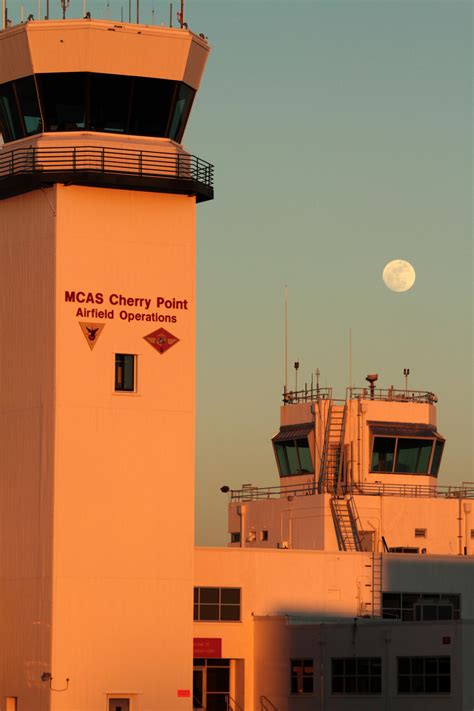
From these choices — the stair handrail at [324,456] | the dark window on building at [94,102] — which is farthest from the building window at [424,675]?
the stair handrail at [324,456]

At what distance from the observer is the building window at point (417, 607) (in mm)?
87438

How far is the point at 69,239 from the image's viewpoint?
238 feet

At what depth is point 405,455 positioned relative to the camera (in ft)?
342

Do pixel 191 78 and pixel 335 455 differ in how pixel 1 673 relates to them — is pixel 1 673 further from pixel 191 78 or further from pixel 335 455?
pixel 335 455

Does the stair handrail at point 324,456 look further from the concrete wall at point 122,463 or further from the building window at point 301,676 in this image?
the concrete wall at point 122,463

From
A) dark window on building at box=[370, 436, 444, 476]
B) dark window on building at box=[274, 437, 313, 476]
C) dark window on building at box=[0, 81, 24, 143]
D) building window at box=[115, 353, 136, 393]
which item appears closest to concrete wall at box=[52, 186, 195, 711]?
building window at box=[115, 353, 136, 393]

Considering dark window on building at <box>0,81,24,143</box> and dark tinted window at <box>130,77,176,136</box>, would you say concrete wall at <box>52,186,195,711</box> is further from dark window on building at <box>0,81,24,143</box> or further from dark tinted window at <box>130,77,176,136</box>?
dark window on building at <box>0,81,24,143</box>

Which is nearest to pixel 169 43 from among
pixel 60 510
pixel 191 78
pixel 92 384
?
pixel 191 78

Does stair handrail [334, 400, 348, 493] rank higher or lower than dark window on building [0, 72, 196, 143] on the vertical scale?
lower

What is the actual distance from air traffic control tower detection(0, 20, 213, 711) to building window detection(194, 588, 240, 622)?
34.3ft

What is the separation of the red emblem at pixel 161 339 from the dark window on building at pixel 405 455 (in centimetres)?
3114

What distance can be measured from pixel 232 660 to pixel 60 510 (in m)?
16.1

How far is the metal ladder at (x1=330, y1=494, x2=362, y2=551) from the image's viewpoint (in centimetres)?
9838

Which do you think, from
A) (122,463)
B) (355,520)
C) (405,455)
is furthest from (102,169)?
(405,455)
